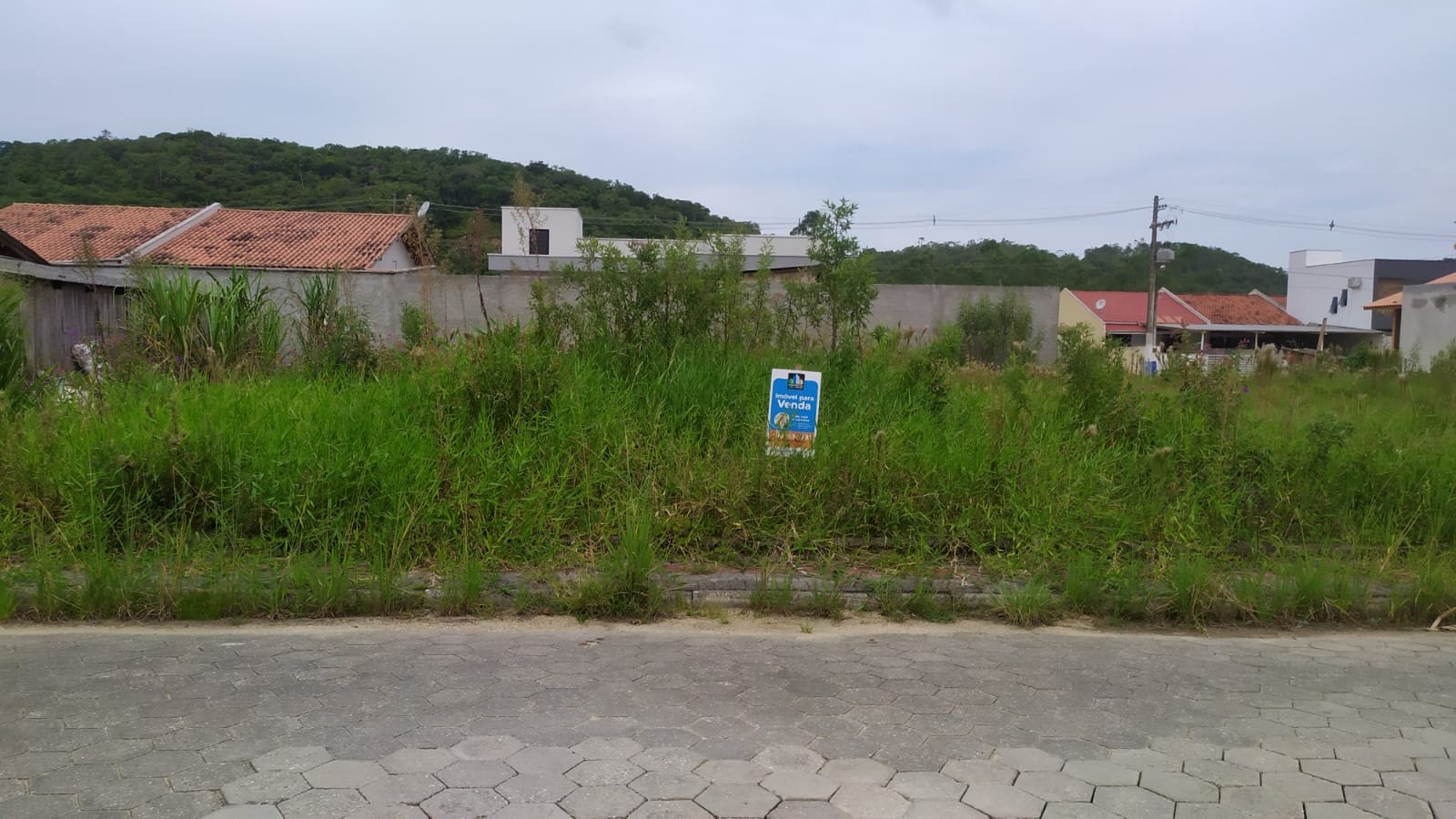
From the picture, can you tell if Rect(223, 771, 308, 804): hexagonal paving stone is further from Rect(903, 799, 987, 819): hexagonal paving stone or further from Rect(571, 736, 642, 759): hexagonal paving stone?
Rect(903, 799, 987, 819): hexagonal paving stone

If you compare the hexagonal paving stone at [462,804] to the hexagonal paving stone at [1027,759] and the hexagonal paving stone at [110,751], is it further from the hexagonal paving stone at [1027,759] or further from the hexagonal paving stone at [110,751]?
the hexagonal paving stone at [1027,759]

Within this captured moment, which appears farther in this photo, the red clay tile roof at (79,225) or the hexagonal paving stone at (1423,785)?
the red clay tile roof at (79,225)

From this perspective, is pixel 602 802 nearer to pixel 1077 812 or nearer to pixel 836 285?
pixel 1077 812

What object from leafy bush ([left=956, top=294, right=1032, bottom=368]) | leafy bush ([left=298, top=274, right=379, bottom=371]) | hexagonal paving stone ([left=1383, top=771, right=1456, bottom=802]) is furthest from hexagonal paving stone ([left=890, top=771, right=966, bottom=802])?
leafy bush ([left=956, top=294, right=1032, bottom=368])

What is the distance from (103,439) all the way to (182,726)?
10.3 ft

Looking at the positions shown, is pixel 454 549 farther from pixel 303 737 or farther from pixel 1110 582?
Answer: pixel 1110 582

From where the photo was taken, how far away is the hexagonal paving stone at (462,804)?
2.87 meters

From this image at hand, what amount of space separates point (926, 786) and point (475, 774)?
1591 mm

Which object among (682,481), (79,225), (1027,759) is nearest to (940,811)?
(1027,759)

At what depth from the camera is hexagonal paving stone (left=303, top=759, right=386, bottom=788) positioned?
10.0 ft

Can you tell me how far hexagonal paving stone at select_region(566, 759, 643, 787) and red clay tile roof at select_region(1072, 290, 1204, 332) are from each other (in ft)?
168

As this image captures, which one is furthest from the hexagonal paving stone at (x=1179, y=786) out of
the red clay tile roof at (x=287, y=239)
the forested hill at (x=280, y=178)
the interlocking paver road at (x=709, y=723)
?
the forested hill at (x=280, y=178)

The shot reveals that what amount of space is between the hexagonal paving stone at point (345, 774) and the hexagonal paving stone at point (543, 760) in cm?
46

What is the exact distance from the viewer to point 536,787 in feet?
10.00
